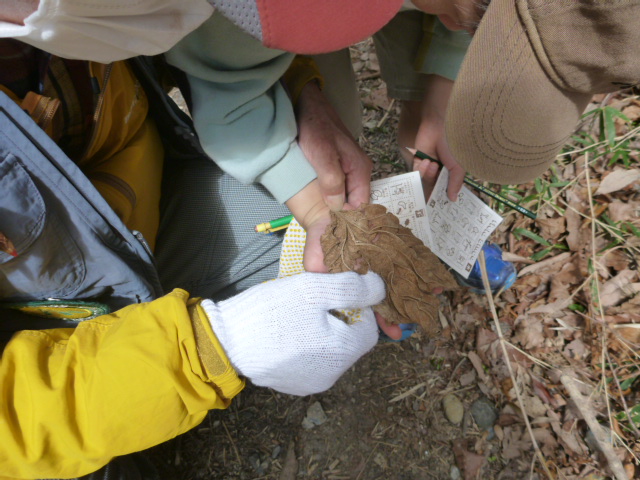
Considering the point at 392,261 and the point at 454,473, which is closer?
the point at 392,261

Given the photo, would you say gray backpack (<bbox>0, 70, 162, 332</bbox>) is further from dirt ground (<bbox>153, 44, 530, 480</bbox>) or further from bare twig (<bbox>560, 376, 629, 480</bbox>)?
bare twig (<bbox>560, 376, 629, 480</bbox>)

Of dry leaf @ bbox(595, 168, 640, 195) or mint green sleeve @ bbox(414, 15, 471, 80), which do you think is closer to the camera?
mint green sleeve @ bbox(414, 15, 471, 80)

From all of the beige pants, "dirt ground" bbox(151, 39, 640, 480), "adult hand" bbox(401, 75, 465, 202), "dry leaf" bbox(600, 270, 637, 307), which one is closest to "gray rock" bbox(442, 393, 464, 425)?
"dirt ground" bbox(151, 39, 640, 480)

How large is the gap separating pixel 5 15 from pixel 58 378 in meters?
0.68

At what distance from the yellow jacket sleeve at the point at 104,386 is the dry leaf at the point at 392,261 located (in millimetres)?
428

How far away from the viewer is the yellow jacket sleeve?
0.85 m

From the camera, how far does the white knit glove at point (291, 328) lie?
1.05 meters

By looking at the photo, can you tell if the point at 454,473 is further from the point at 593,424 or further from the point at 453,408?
the point at 593,424

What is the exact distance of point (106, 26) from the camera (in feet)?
2.42

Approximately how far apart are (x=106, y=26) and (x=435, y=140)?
1.31 m

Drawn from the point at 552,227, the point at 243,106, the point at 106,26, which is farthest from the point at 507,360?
the point at 106,26

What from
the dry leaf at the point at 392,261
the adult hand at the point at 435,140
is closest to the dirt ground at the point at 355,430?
the adult hand at the point at 435,140

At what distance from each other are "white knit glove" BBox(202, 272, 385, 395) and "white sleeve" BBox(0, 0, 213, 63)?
0.61 meters

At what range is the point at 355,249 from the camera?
1.19 meters
